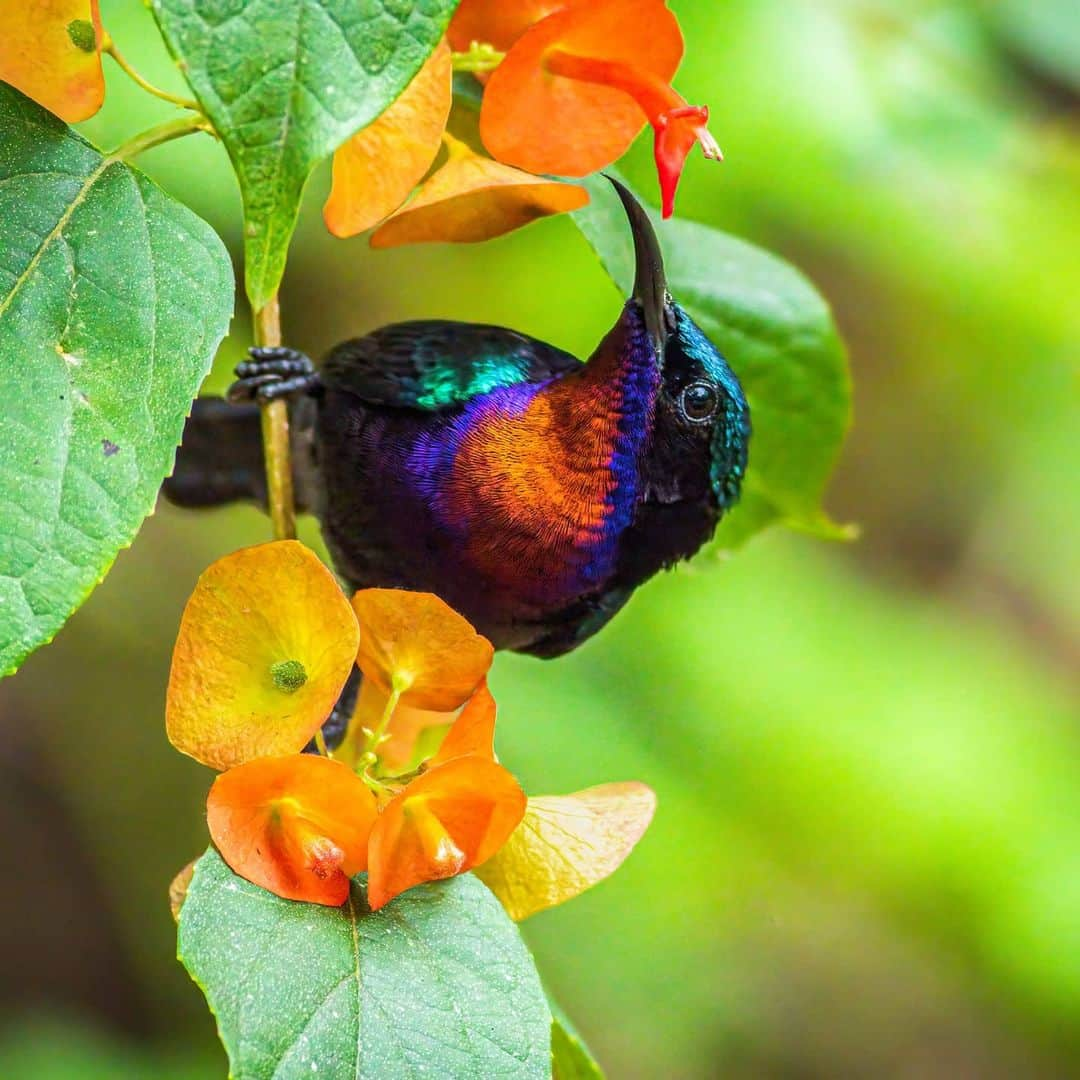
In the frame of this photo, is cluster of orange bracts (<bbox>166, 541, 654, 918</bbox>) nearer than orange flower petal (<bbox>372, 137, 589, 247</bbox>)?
Yes

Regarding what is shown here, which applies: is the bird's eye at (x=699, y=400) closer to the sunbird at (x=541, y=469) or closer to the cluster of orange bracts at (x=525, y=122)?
the sunbird at (x=541, y=469)

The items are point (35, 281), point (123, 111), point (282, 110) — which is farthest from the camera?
point (123, 111)

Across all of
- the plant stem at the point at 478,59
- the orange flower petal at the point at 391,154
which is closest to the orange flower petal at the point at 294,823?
the orange flower petal at the point at 391,154

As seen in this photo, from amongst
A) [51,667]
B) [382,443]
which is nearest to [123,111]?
[382,443]

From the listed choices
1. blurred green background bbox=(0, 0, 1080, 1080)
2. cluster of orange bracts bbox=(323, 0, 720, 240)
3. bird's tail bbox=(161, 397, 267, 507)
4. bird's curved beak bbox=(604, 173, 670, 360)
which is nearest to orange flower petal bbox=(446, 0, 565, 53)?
cluster of orange bracts bbox=(323, 0, 720, 240)

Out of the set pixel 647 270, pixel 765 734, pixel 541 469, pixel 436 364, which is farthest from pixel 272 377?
pixel 765 734

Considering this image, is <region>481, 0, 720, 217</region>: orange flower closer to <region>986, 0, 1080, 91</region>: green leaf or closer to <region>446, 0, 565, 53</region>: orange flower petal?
<region>446, 0, 565, 53</region>: orange flower petal

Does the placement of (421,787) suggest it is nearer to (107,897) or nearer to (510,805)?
(510,805)
